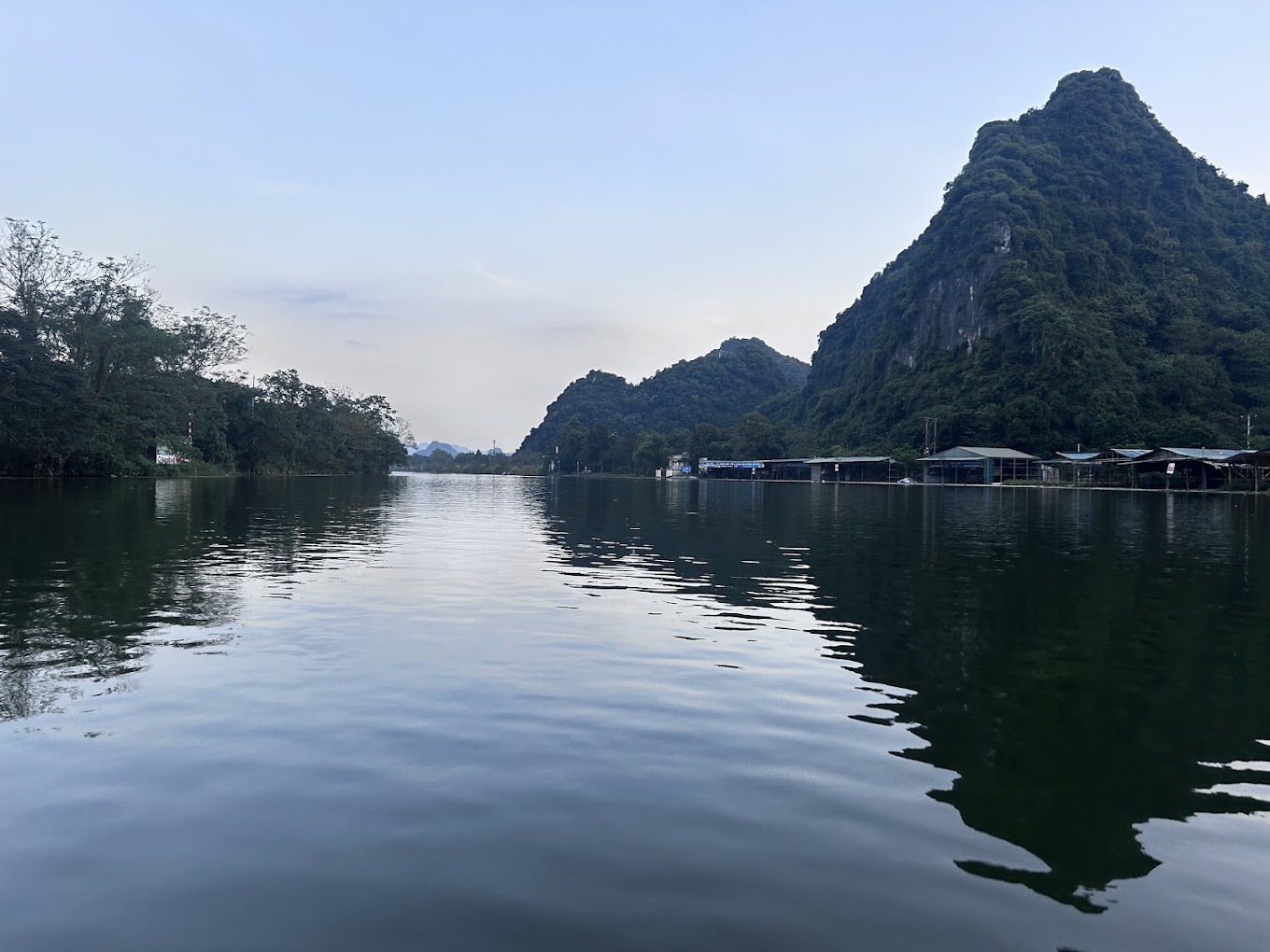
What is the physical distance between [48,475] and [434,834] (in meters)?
76.3

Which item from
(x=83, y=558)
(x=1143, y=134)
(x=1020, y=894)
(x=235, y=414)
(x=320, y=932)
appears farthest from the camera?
(x=1143, y=134)

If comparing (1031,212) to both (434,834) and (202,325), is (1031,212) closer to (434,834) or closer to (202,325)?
(202,325)

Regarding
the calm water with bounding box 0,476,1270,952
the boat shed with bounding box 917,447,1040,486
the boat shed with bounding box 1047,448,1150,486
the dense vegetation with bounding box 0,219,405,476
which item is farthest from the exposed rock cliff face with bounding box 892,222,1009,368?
the calm water with bounding box 0,476,1270,952

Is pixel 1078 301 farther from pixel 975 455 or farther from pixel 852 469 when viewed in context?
pixel 975 455

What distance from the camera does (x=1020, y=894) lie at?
466 centimetres

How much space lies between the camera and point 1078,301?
474 ft

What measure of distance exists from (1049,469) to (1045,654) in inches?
3679

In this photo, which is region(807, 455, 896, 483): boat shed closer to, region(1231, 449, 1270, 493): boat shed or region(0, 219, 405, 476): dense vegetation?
region(1231, 449, 1270, 493): boat shed

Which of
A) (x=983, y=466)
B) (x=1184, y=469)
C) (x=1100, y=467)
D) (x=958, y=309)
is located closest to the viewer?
(x=1184, y=469)

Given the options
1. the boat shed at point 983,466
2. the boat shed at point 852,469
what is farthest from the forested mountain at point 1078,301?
the boat shed at point 983,466

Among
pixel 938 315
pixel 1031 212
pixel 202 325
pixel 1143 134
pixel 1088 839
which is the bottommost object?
pixel 1088 839

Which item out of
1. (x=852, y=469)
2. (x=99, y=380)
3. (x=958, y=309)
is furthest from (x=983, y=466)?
(x=99, y=380)

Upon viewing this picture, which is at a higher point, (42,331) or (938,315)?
(938,315)

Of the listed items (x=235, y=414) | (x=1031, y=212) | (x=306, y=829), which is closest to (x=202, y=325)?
(x=235, y=414)
